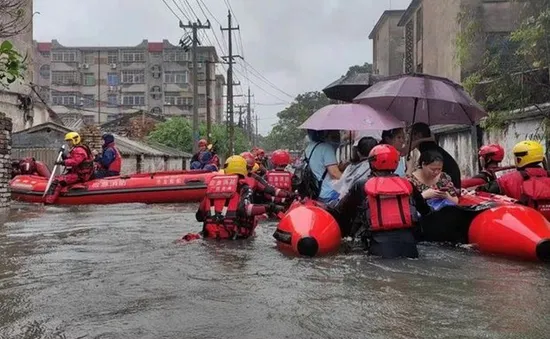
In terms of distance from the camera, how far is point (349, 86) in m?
8.51

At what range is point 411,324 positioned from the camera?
373cm

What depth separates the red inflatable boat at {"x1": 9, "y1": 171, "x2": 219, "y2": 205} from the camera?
551 inches

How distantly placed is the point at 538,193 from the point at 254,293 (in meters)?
3.46

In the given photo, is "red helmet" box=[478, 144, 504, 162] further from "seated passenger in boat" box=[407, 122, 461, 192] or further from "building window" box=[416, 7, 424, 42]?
"building window" box=[416, 7, 424, 42]

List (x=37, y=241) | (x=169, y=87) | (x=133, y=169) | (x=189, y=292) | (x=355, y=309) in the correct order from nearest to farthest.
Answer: (x=355, y=309) → (x=189, y=292) → (x=37, y=241) → (x=133, y=169) → (x=169, y=87)

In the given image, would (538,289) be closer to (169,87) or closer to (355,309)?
(355,309)

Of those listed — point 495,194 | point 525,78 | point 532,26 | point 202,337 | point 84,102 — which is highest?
point 84,102

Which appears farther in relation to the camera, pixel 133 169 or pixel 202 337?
pixel 133 169

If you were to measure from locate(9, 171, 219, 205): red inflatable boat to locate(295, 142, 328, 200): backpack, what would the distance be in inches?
243

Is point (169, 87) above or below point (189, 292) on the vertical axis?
above

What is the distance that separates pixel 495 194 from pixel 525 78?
3.85m

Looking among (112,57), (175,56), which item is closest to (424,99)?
(175,56)

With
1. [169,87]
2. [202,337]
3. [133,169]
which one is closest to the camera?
[202,337]

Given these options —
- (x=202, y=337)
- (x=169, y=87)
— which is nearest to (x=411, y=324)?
(x=202, y=337)
